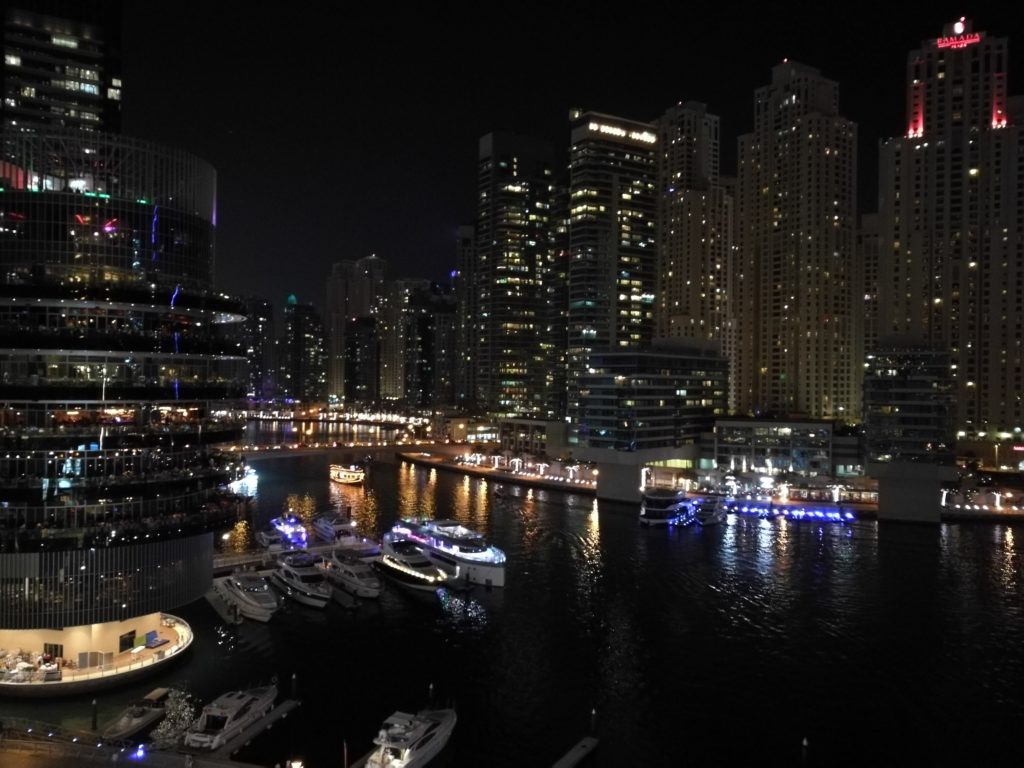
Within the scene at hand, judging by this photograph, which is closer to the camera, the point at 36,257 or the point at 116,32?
the point at 36,257

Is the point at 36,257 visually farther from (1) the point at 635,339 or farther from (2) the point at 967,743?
(1) the point at 635,339

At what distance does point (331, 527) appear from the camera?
5053 cm

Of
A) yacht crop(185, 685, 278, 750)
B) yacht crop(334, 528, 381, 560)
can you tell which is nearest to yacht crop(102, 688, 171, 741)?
yacht crop(185, 685, 278, 750)

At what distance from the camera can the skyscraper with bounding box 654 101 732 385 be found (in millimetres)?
118625

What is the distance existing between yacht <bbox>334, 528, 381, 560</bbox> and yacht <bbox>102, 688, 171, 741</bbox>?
18.8 m

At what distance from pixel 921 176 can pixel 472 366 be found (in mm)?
92571

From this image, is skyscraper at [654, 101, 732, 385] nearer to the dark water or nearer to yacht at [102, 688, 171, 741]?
the dark water

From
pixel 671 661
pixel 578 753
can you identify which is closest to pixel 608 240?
pixel 671 661

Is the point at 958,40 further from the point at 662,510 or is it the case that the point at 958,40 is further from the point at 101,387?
the point at 101,387

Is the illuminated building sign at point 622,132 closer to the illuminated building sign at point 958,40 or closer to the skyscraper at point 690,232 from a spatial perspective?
the skyscraper at point 690,232

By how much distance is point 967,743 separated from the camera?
24453 millimetres

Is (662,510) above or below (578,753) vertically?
above

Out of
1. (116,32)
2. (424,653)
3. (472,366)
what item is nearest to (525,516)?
(424,653)

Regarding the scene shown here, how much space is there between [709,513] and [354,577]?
32825mm
